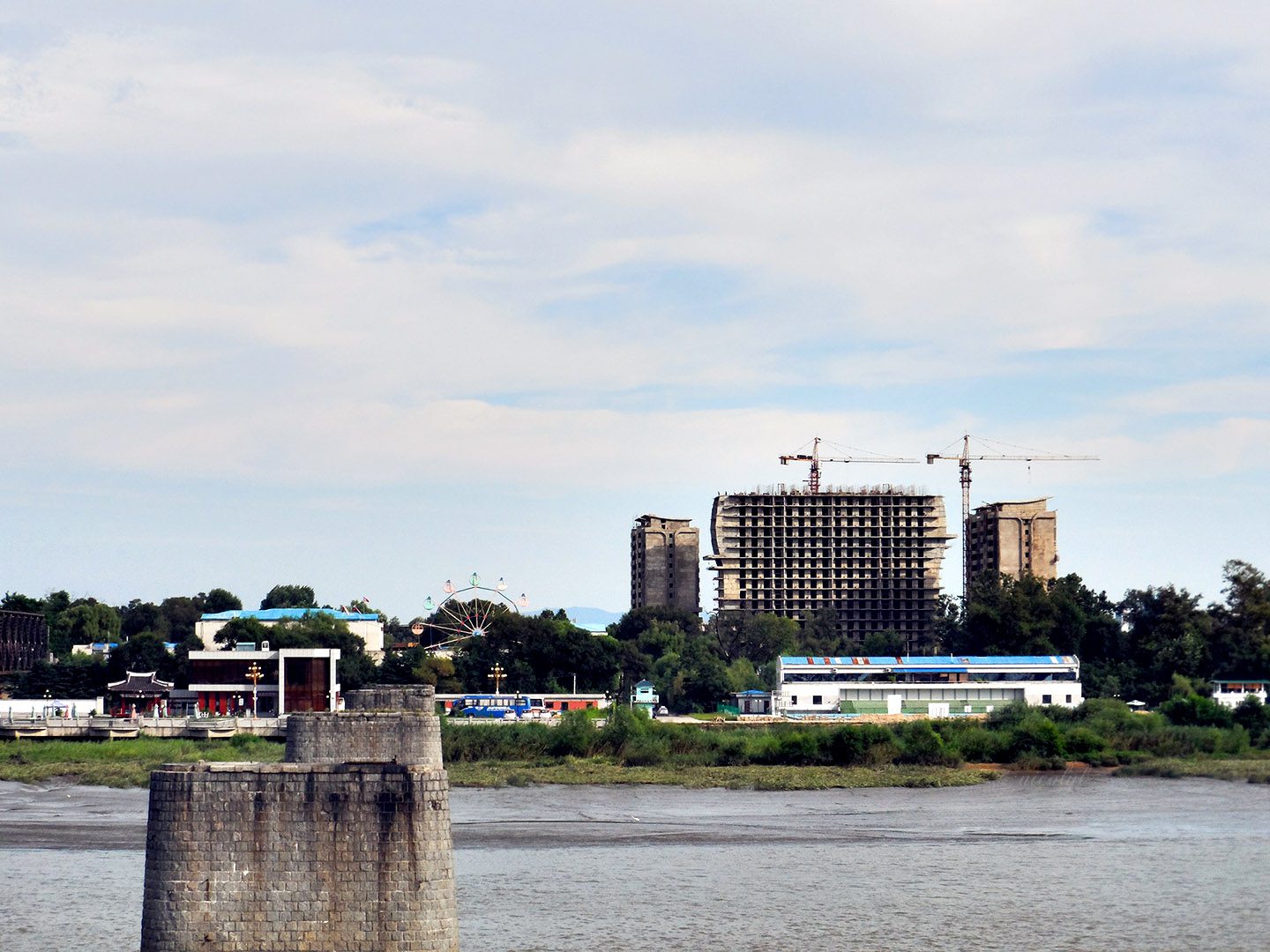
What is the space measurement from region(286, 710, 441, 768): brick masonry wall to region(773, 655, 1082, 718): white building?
81.8m

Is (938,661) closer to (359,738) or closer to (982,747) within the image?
(982,747)

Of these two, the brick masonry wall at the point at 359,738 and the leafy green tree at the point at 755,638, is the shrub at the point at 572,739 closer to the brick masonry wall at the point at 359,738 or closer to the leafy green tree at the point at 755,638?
the brick masonry wall at the point at 359,738

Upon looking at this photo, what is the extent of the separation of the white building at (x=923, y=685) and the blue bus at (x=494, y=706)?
63.0 feet

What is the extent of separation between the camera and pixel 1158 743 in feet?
323

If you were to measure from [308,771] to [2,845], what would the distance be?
115 ft

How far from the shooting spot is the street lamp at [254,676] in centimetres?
12550

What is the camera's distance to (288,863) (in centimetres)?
2473

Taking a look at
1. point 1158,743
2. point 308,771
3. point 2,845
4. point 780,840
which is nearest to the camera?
point 308,771

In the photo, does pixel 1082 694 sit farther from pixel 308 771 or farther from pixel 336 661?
pixel 308 771

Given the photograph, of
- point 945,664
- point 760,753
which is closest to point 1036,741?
point 760,753

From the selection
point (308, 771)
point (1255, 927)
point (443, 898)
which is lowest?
point (1255, 927)

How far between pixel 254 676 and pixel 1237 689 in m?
74.1

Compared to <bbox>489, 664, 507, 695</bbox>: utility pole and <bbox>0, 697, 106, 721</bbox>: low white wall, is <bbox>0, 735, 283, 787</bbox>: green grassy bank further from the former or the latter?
<bbox>489, 664, 507, 695</bbox>: utility pole

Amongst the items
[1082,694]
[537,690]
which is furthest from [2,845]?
[1082,694]
